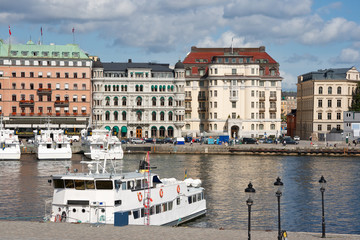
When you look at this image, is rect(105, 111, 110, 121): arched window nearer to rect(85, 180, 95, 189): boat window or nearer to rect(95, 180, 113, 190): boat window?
rect(85, 180, 95, 189): boat window

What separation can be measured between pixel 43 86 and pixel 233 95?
169ft

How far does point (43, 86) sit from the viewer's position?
161 meters

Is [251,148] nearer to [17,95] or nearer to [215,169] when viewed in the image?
[215,169]

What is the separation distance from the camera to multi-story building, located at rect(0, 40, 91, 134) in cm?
15912

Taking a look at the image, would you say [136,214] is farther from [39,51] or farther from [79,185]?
[39,51]

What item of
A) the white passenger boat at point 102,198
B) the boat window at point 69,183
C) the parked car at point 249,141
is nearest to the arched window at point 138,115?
the parked car at point 249,141

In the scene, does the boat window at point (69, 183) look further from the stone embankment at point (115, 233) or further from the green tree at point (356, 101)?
the green tree at point (356, 101)

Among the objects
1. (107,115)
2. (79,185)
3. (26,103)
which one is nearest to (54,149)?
(107,115)

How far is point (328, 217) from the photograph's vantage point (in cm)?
5938

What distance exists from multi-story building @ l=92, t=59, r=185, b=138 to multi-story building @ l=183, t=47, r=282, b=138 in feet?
19.4

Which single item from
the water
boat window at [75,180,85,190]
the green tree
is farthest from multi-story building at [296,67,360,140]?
boat window at [75,180,85,190]

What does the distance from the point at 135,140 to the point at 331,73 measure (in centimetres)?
6164

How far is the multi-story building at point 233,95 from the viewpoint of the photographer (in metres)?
163

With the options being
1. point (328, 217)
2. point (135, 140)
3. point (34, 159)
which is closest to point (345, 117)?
point (135, 140)
